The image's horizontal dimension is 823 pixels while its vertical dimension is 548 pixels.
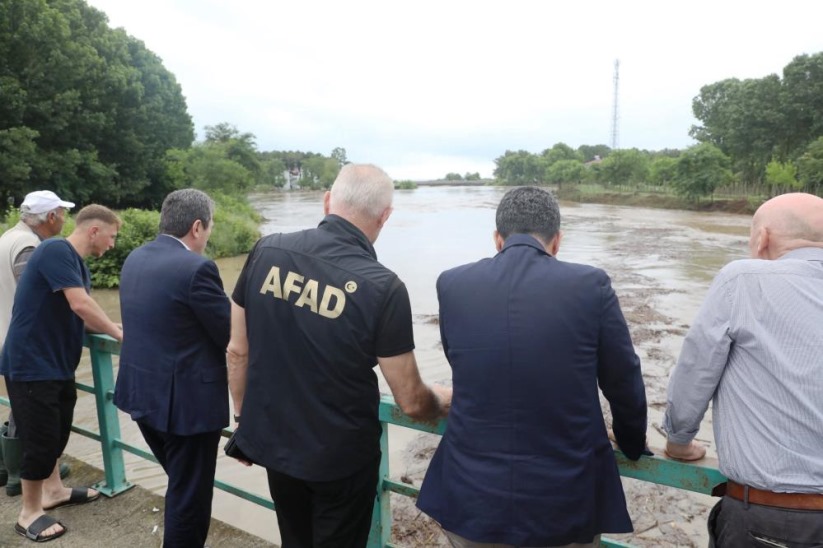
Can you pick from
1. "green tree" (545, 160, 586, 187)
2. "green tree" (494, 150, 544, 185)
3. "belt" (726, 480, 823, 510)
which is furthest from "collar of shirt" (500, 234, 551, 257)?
"green tree" (494, 150, 544, 185)

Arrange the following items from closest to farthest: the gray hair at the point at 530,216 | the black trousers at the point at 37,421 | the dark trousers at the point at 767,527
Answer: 1. the dark trousers at the point at 767,527
2. the gray hair at the point at 530,216
3. the black trousers at the point at 37,421

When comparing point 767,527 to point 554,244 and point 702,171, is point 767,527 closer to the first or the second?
point 554,244

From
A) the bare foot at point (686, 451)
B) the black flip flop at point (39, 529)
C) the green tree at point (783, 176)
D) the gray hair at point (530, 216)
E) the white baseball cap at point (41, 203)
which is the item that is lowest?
the black flip flop at point (39, 529)

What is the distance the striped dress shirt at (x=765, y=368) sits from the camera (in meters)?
1.54

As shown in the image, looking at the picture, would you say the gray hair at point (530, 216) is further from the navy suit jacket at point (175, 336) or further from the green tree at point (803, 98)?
the green tree at point (803, 98)

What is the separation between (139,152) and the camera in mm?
35719

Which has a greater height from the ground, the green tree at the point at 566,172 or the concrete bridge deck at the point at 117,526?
the green tree at the point at 566,172

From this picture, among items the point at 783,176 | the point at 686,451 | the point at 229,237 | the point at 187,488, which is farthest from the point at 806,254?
the point at 783,176

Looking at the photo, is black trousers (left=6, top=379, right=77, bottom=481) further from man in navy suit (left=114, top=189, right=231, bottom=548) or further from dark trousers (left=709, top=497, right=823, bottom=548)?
dark trousers (left=709, top=497, right=823, bottom=548)

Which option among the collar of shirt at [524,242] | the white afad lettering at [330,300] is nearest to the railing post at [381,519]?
the white afad lettering at [330,300]

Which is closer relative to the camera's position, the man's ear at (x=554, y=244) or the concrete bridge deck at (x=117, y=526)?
the man's ear at (x=554, y=244)

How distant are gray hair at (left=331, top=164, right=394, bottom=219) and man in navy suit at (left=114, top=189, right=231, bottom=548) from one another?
0.76m

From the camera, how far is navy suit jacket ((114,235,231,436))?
238cm

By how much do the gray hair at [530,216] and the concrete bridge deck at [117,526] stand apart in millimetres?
2151
